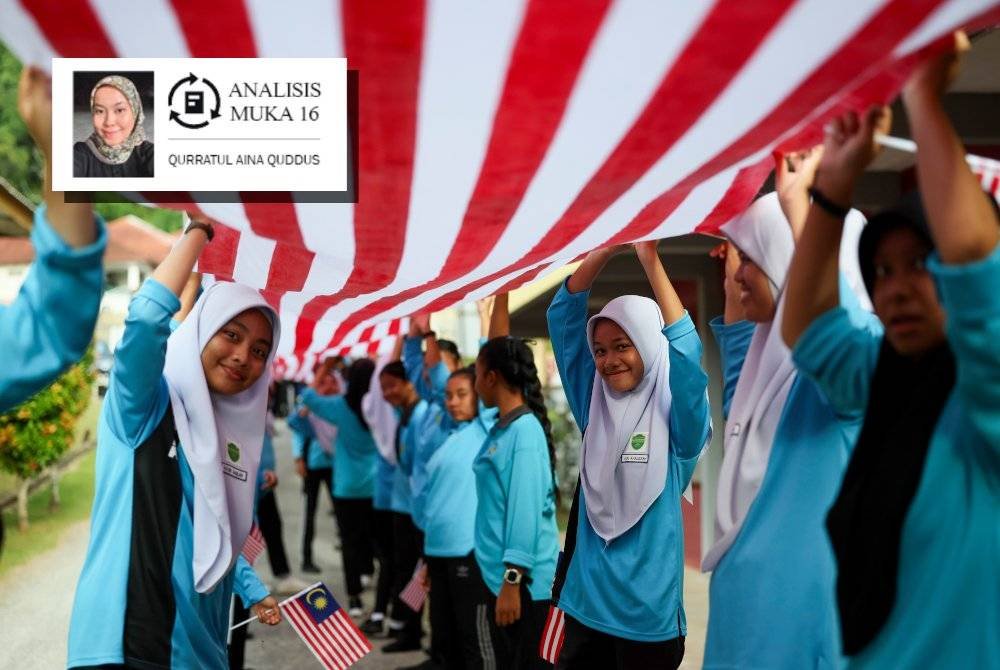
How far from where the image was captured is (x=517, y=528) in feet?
16.9

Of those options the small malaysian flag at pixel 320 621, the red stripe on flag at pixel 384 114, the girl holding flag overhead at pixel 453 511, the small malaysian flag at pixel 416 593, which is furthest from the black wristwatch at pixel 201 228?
the small malaysian flag at pixel 416 593

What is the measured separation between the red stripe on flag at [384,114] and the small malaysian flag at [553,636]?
1.75 m

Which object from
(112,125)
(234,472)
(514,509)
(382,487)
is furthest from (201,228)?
(382,487)

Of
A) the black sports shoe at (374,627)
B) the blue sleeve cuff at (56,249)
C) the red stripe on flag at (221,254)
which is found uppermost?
the red stripe on flag at (221,254)

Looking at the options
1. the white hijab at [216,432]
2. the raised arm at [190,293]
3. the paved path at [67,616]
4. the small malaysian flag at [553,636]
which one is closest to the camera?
the white hijab at [216,432]

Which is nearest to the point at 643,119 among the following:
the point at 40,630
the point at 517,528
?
the point at 517,528

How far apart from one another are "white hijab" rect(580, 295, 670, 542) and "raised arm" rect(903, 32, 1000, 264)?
2.28 metres

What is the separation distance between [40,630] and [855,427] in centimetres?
809

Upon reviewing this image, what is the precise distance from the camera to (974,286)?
69.2 inches

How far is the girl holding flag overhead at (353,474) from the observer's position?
9.88m

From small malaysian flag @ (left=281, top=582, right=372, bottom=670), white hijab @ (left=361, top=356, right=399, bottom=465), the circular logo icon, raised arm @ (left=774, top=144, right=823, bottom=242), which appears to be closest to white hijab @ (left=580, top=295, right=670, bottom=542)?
small malaysian flag @ (left=281, top=582, right=372, bottom=670)

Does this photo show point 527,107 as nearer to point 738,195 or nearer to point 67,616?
point 738,195

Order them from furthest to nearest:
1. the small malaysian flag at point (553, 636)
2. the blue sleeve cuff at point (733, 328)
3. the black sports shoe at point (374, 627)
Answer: the black sports shoe at point (374, 627)
the small malaysian flag at point (553, 636)
the blue sleeve cuff at point (733, 328)

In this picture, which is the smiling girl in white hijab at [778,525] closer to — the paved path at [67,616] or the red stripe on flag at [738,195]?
the red stripe on flag at [738,195]
